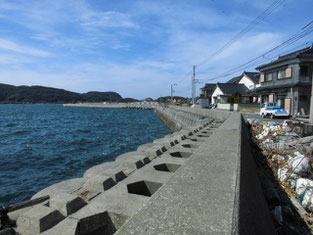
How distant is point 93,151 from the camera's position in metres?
13.1

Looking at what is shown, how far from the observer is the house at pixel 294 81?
846 inches

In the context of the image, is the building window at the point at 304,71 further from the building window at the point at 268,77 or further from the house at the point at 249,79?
the house at the point at 249,79

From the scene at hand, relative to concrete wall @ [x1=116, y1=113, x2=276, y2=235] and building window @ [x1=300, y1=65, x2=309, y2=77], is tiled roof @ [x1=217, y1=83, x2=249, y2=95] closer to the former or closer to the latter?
building window @ [x1=300, y1=65, x2=309, y2=77]

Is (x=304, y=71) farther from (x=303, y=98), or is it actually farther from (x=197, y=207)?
(x=197, y=207)

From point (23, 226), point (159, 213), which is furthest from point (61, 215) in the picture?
point (159, 213)

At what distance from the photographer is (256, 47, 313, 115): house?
21500mm

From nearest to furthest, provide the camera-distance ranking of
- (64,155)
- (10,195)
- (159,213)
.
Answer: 1. (159,213)
2. (10,195)
3. (64,155)

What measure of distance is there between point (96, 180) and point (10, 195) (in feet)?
18.1

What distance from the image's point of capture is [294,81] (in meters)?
22.2

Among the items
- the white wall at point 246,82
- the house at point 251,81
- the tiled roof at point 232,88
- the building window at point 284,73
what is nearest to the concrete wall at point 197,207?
the building window at point 284,73

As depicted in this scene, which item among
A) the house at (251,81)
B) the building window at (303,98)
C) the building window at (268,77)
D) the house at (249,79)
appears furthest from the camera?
the house at (249,79)

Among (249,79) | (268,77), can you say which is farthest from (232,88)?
(268,77)

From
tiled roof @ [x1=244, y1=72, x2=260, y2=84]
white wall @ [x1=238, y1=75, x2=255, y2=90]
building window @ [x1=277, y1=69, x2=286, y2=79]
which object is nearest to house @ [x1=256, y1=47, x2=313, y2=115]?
building window @ [x1=277, y1=69, x2=286, y2=79]

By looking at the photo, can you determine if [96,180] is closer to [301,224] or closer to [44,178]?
[301,224]
